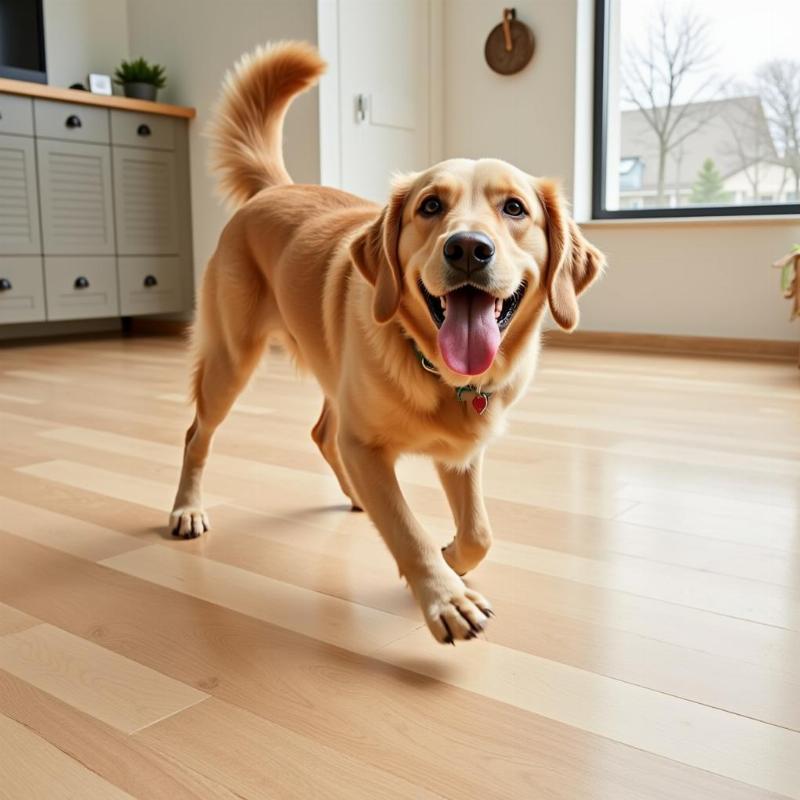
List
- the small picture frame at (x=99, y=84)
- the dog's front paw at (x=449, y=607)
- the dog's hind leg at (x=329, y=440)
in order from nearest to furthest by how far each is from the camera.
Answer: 1. the dog's front paw at (x=449, y=607)
2. the dog's hind leg at (x=329, y=440)
3. the small picture frame at (x=99, y=84)

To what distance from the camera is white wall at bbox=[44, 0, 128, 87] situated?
5477mm

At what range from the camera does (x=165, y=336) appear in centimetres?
591

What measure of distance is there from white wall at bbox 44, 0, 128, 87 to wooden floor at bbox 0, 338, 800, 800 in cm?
378

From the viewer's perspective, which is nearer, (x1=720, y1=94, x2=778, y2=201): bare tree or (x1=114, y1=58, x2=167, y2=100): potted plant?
(x1=720, y1=94, x2=778, y2=201): bare tree

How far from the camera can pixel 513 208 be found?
56.5 inches

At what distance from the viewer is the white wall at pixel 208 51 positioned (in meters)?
4.93

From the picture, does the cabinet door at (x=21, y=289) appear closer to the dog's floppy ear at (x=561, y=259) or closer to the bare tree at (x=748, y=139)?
the bare tree at (x=748, y=139)

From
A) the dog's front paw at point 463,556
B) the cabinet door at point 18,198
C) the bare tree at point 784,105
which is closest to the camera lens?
the dog's front paw at point 463,556

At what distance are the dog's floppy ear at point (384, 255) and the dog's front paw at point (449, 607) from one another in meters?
0.42

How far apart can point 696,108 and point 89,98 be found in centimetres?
350

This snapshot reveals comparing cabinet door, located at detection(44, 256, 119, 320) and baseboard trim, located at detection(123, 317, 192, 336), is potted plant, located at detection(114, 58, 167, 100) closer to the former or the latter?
cabinet door, located at detection(44, 256, 119, 320)

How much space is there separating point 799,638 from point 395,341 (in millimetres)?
773

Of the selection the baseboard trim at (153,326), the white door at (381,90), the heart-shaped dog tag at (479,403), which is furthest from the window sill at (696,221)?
the heart-shaped dog tag at (479,403)

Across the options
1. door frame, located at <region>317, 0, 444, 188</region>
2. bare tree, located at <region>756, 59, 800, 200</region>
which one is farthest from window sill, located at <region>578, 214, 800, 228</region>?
door frame, located at <region>317, 0, 444, 188</region>
